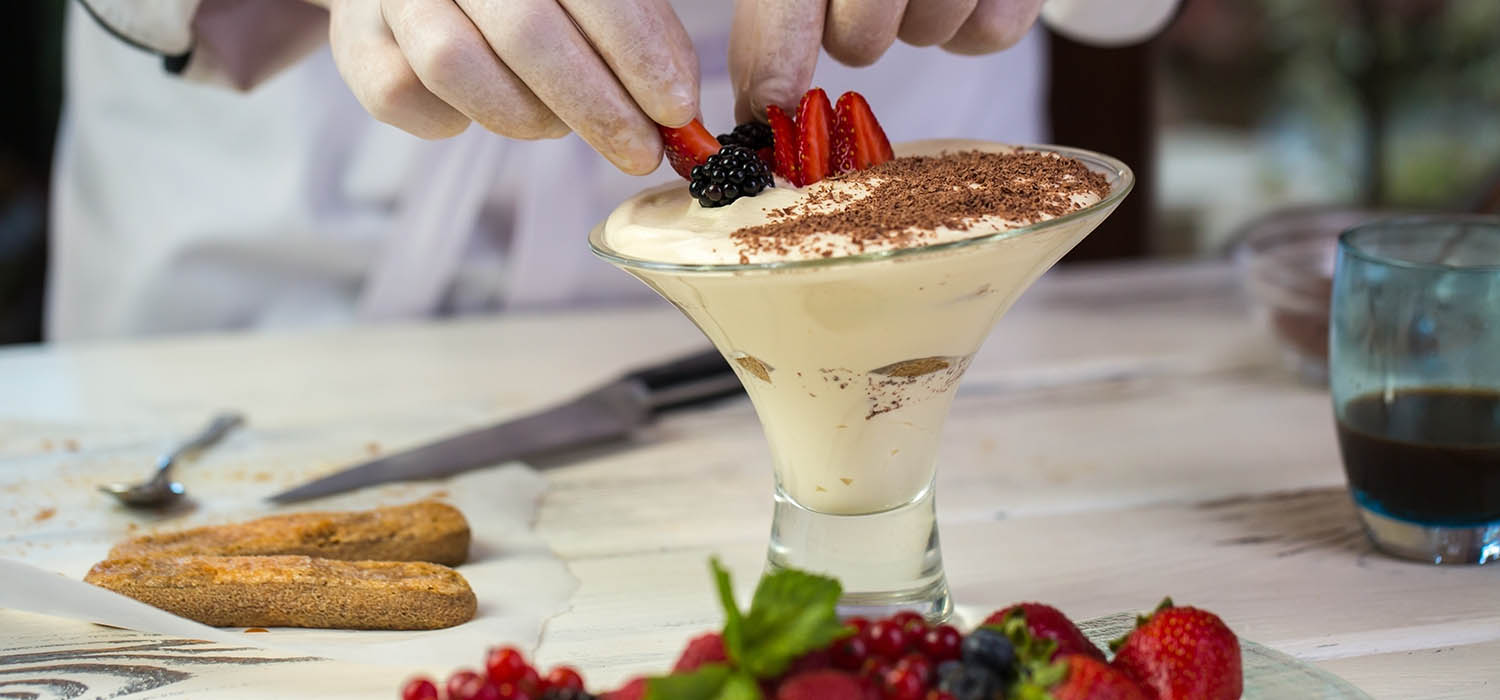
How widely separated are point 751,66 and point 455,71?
23 centimetres

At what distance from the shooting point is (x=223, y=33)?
1509 mm

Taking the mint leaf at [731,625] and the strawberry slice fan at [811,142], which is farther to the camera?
the strawberry slice fan at [811,142]

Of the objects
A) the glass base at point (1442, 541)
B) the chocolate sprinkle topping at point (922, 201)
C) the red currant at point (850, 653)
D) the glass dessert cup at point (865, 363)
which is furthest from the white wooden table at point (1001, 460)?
the chocolate sprinkle topping at point (922, 201)

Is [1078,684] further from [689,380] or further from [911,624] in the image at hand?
[689,380]

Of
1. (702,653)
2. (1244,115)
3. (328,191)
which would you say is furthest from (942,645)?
(1244,115)

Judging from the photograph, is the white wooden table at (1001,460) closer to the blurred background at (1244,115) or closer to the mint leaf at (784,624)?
the mint leaf at (784,624)

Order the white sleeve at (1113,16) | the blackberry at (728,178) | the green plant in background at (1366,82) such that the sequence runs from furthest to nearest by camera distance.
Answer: the green plant in background at (1366,82)
the white sleeve at (1113,16)
the blackberry at (728,178)

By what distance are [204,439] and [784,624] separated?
91cm

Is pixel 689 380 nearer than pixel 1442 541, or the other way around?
pixel 1442 541

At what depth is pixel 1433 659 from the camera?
88cm

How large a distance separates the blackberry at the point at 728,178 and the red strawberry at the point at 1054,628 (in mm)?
345

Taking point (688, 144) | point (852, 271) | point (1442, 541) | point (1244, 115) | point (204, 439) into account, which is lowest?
point (1442, 541)

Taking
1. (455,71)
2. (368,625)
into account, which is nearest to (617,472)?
(368,625)

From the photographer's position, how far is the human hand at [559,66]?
0.93 m
